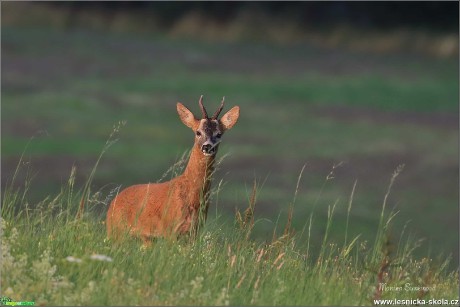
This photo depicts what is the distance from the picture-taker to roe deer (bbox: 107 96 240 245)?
40.3 ft

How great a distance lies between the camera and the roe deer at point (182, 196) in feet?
40.3

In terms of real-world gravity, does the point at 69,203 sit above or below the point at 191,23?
above

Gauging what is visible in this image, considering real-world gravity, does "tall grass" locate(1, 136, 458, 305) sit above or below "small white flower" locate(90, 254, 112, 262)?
below

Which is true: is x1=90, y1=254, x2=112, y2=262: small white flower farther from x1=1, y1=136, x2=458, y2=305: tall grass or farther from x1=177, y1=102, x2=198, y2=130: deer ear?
x1=177, y1=102, x2=198, y2=130: deer ear

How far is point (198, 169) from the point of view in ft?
42.4

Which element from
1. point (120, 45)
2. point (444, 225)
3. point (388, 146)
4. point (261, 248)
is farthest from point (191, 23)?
point (261, 248)

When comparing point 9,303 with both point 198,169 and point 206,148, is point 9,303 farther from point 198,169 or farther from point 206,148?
point 198,169

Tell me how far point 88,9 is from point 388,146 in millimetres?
17609

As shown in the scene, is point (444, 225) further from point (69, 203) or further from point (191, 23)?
point (191, 23)

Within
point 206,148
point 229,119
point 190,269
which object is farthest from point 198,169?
point 190,269

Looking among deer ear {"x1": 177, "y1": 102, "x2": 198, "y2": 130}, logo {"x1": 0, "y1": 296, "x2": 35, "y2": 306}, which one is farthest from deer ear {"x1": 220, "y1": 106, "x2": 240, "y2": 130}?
logo {"x1": 0, "y1": 296, "x2": 35, "y2": 306}

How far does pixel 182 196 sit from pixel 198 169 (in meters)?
0.40

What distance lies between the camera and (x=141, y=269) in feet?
33.4

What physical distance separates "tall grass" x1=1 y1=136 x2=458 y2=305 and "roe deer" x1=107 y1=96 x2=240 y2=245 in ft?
2.52
